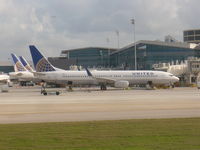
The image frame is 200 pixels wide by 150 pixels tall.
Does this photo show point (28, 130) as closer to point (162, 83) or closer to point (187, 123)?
point (187, 123)

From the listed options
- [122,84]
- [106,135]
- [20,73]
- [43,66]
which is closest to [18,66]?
[20,73]

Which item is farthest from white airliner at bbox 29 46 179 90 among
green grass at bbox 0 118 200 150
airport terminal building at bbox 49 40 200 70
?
green grass at bbox 0 118 200 150

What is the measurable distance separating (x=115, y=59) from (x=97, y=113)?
133742mm

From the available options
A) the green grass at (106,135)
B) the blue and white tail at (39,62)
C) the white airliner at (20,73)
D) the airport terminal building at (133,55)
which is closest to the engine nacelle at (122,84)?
the blue and white tail at (39,62)

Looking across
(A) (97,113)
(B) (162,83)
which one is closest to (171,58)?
(B) (162,83)

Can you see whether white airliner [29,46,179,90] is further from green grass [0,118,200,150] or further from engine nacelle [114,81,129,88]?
green grass [0,118,200,150]

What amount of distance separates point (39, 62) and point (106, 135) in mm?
62175

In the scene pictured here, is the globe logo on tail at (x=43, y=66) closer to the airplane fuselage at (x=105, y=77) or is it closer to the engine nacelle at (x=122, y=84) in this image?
the airplane fuselage at (x=105, y=77)

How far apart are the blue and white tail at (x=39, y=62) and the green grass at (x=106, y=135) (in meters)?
56.6

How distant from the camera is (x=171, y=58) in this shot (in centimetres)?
13938

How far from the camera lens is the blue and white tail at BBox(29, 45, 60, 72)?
81188mm

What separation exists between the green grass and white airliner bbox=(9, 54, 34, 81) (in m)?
86.0

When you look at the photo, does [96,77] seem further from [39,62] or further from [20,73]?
[20,73]

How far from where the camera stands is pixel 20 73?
112 m
